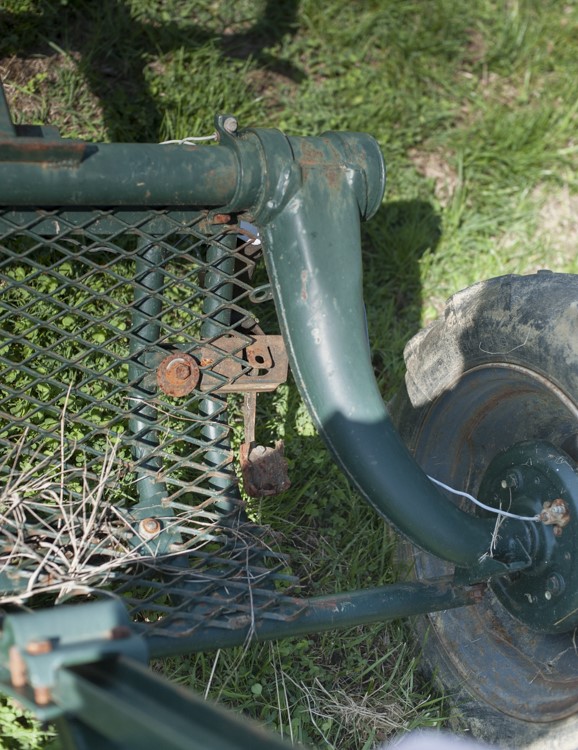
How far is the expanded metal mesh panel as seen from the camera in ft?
6.17

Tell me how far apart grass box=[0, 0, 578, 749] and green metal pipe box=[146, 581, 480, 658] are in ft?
1.57

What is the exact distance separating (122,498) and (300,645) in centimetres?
65

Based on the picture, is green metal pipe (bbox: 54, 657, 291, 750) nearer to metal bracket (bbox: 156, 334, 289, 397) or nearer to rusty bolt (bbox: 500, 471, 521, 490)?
metal bracket (bbox: 156, 334, 289, 397)

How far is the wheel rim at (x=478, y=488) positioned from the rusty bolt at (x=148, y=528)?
2.38 ft

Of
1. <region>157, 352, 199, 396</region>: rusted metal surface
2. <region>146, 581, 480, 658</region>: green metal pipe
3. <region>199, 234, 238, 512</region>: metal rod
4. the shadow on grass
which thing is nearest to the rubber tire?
<region>146, 581, 480, 658</region>: green metal pipe

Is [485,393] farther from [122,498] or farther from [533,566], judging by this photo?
[122,498]

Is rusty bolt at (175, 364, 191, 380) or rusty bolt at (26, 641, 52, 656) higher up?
rusty bolt at (26, 641, 52, 656)

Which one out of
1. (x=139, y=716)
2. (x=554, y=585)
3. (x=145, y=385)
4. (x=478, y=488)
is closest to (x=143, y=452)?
(x=145, y=385)

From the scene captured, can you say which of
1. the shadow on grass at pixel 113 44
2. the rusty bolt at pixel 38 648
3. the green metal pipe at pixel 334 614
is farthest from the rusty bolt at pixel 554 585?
the shadow on grass at pixel 113 44

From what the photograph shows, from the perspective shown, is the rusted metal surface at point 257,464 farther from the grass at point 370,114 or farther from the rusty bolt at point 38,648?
the rusty bolt at point 38,648

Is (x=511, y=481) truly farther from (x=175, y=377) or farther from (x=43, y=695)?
(x=43, y=695)

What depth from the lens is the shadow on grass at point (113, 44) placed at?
3.05 metres

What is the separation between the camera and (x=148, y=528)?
2.04 metres

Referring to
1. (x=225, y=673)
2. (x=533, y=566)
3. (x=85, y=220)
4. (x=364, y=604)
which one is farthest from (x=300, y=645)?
(x=85, y=220)
